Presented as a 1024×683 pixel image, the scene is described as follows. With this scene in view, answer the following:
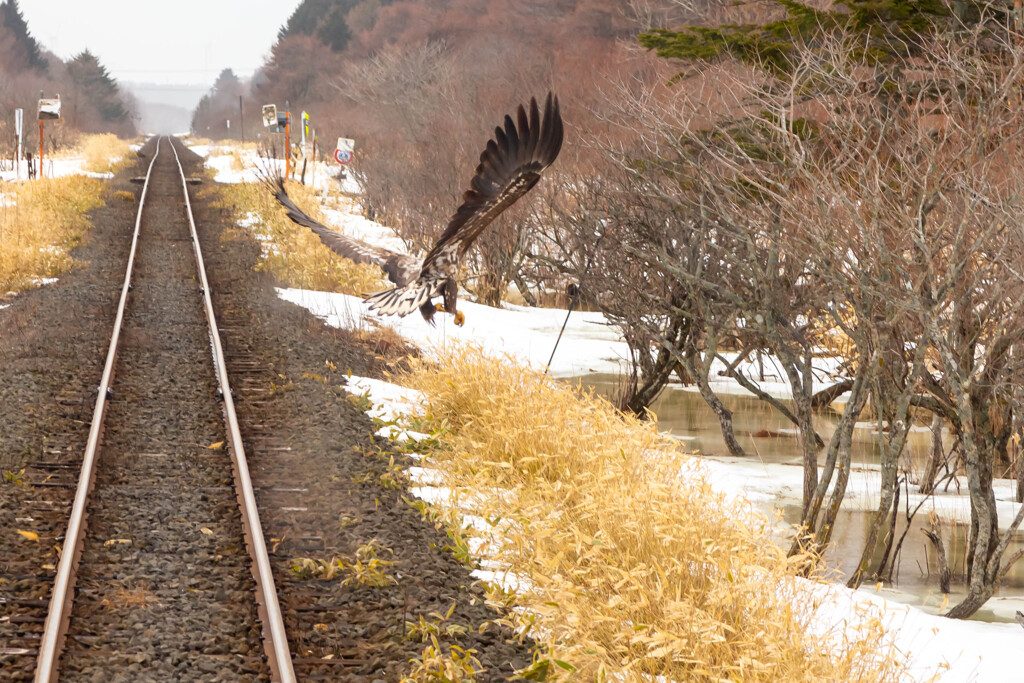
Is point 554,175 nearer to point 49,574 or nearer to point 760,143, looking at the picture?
point 760,143

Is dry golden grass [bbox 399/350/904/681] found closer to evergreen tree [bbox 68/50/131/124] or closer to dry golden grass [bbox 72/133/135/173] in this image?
dry golden grass [bbox 72/133/135/173]

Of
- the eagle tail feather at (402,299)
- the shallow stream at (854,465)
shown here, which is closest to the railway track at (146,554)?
the eagle tail feather at (402,299)

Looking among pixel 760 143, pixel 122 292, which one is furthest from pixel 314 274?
pixel 760 143

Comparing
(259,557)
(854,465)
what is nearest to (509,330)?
(854,465)

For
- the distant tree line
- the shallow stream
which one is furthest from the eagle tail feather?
the shallow stream

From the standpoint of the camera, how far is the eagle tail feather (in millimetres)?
7179

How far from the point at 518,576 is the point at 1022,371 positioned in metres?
3.76

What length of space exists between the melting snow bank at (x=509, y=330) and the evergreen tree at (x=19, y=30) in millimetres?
79003

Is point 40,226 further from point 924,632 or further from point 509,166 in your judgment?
point 924,632

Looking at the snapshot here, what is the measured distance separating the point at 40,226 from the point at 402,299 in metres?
14.1

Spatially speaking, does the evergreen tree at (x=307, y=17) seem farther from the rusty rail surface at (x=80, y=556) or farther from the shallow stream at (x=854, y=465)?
the rusty rail surface at (x=80, y=556)

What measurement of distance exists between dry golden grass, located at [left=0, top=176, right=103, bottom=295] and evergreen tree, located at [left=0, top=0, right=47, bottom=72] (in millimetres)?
64067

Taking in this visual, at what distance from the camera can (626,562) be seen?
4.96 meters

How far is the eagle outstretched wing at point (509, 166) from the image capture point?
21.1 feet
